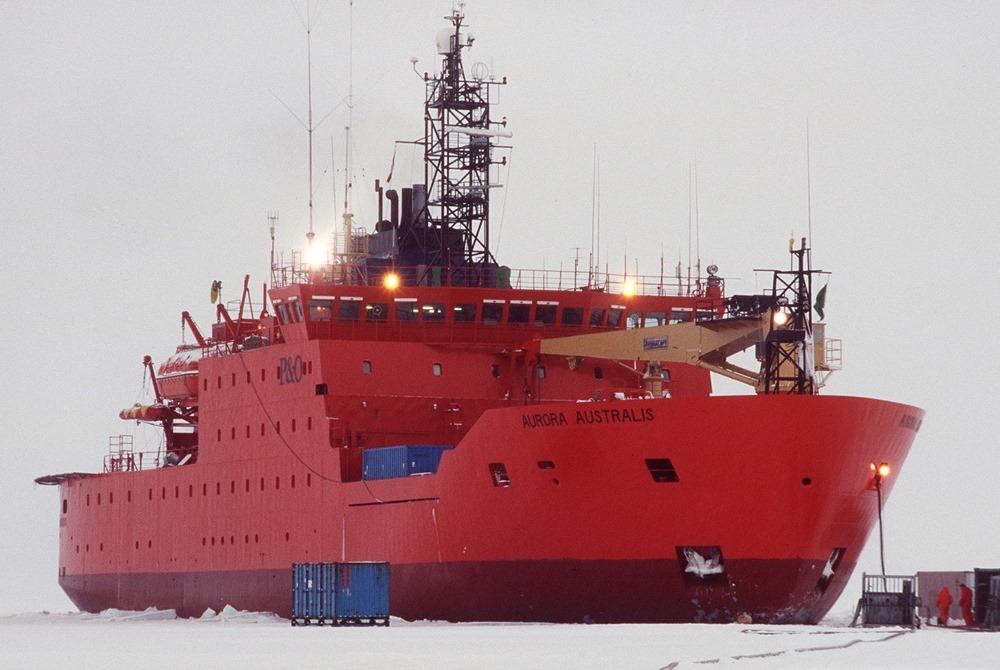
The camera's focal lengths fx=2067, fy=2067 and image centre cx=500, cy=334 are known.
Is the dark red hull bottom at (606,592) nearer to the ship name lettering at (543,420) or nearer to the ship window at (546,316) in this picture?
the ship name lettering at (543,420)

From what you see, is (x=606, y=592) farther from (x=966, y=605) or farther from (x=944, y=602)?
(x=966, y=605)

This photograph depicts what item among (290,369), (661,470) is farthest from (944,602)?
(290,369)

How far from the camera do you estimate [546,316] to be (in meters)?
51.1

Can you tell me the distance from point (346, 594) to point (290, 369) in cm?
861

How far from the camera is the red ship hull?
131ft

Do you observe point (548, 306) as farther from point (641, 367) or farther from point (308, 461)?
point (308, 461)

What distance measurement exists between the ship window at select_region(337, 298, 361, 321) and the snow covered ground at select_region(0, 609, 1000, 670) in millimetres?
9618

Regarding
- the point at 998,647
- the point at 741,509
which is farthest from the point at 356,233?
the point at 998,647

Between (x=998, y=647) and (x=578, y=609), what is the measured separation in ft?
34.7

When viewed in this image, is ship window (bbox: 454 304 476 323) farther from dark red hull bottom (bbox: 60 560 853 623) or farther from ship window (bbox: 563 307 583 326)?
dark red hull bottom (bbox: 60 560 853 623)

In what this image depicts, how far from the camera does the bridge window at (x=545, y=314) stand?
167 feet

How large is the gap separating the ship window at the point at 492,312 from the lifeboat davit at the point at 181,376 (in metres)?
12.1

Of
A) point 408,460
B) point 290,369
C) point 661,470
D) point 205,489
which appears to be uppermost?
point 290,369

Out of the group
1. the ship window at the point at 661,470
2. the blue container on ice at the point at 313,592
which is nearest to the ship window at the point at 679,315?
the ship window at the point at 661,470
